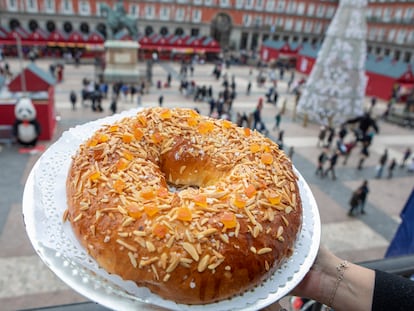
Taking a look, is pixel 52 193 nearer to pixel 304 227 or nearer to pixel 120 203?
pixel 120 203

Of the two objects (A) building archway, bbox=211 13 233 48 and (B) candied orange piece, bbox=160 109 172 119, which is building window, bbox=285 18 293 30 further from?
(B) candied orange piece, bbox=160 109 172 119

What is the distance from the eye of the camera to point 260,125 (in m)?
16.8

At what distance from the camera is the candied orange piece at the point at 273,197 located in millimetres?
2152

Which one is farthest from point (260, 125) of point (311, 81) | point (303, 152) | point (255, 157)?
→ point (255, 157)

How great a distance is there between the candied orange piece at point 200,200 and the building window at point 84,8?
4872cm

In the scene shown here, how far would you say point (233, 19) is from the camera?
52219mm

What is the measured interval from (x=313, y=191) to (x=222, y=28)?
46.2 meters

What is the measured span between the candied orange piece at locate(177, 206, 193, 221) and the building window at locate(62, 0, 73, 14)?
49.0 metres

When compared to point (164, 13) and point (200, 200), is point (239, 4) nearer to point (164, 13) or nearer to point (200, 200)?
point (164, 13)

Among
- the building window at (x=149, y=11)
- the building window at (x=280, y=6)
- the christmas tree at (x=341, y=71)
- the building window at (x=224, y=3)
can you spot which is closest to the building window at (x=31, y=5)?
the building window at (x=149, y=11)

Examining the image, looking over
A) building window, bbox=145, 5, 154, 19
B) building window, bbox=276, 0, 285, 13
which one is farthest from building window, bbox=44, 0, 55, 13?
building window, bbox=276, 0, 285, 13

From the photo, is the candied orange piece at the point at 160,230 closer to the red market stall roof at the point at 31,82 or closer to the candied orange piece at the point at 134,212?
the candied orange piece at the point at 134,212

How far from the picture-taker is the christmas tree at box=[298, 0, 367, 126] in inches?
744

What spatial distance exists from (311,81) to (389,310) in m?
20.2
